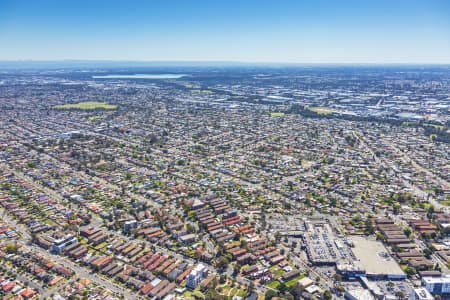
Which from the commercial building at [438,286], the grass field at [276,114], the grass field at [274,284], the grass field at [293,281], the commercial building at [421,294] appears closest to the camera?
the commercial building at [421,294]

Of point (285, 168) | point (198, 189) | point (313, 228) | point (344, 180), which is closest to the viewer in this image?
point (313, 228)

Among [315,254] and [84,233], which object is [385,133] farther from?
[84,233]

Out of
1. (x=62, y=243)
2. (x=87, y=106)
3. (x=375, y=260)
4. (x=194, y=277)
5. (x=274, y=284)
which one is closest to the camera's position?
(x=194, y=277)

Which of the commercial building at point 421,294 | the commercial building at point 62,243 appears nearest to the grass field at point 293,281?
the commercial building at point 421,294

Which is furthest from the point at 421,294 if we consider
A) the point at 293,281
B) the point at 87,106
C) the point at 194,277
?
the point at 87,106

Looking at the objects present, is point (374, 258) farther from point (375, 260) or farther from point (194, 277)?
point (194, 277)

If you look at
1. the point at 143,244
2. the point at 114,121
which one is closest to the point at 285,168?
the point at 143,244

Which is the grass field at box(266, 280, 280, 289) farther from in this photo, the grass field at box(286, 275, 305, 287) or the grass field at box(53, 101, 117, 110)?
the grass field at box(53, 101, 117, 110)

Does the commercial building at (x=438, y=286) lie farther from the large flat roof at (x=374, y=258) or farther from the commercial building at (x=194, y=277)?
the commercial building at (x=194, y=277)
